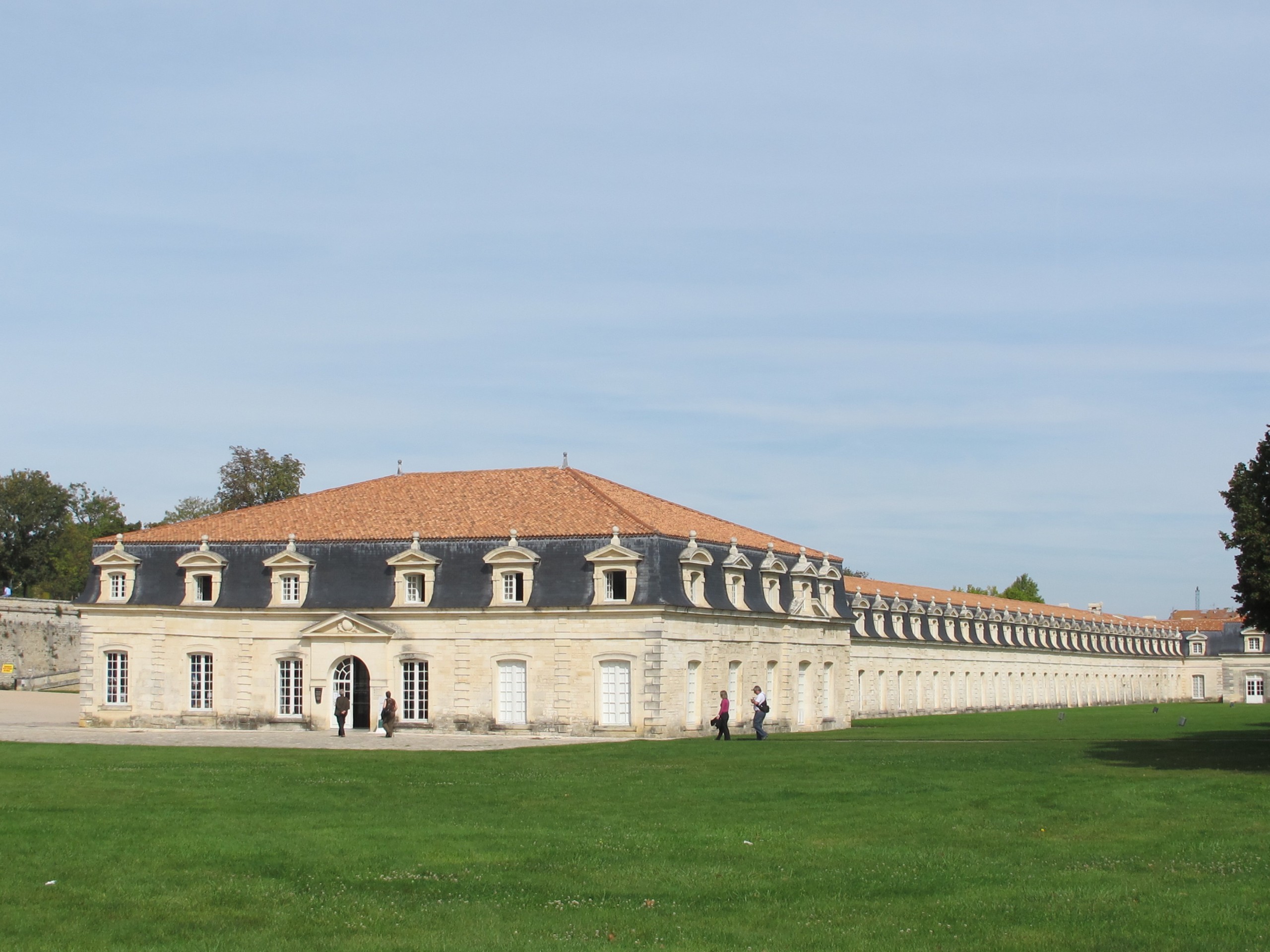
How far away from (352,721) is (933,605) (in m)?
48.4

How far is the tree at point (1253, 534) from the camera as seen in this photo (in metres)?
29.6

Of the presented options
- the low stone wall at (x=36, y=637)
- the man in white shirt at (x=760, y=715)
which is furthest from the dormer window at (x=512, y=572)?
the low stone wall at (x=36, y=637)

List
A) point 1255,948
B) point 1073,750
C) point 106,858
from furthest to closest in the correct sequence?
point 1073,750 < point 106,858 < point 1255,948

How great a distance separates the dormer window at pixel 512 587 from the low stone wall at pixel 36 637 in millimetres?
45903

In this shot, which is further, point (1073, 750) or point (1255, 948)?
point (1073, 750)

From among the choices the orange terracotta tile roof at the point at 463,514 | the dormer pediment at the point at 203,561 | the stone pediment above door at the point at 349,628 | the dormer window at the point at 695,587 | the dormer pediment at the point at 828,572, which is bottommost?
the stone pediment above door at the point at 349,628

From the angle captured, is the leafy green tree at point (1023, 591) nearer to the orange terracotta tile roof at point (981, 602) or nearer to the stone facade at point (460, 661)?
the orange terracotta tile roof at point (981, 602)

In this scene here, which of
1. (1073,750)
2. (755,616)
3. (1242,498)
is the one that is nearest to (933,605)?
(755,616)

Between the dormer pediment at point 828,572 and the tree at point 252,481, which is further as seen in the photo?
the tree at point 252,481

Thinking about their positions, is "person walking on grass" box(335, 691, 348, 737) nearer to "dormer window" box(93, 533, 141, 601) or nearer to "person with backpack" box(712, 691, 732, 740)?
"dormer window" box(93, 533, 141, 601)

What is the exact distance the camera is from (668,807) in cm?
2259

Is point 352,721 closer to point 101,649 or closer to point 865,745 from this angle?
point 101,649

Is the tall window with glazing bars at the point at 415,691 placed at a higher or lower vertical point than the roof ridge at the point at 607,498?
lower

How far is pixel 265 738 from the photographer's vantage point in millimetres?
43719
